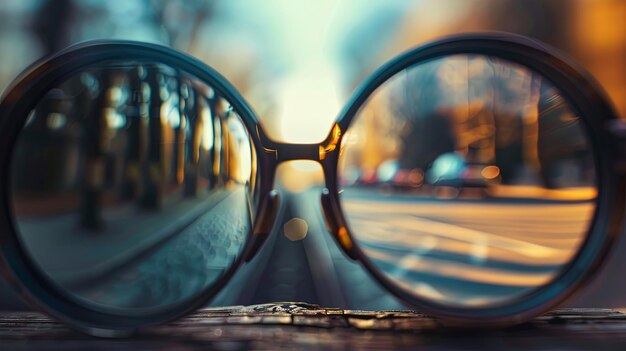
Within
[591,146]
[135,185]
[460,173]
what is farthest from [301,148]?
[460,173]

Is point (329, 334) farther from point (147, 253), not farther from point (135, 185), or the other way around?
point (135, 185)

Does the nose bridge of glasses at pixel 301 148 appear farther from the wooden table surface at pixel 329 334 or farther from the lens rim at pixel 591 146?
the wooden table surface at pixel 329 334

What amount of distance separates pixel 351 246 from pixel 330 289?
74.0 inches

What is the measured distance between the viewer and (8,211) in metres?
1.36

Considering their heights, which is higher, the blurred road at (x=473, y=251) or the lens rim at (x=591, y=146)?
the lens rim at (x=591, y=146)

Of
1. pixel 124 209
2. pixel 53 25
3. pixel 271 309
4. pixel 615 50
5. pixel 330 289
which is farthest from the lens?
pixel 615 50

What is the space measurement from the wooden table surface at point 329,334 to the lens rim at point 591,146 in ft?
0.19

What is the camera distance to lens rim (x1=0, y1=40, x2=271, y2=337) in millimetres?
1345

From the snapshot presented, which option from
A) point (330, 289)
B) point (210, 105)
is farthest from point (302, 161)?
point (330, 289)

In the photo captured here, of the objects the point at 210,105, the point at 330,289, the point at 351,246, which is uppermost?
the point at 210,105

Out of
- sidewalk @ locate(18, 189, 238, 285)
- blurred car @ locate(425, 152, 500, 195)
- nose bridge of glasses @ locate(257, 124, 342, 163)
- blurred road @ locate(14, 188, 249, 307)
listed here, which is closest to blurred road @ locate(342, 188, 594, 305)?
nose bridge of glasses @ locate(257, 124, 342, 163)

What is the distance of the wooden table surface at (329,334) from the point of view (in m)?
1.35

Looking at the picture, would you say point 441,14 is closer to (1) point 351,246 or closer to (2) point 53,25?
(2) point 53,25

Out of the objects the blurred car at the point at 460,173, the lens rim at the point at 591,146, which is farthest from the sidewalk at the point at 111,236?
the blurred car at the point at 460,173
